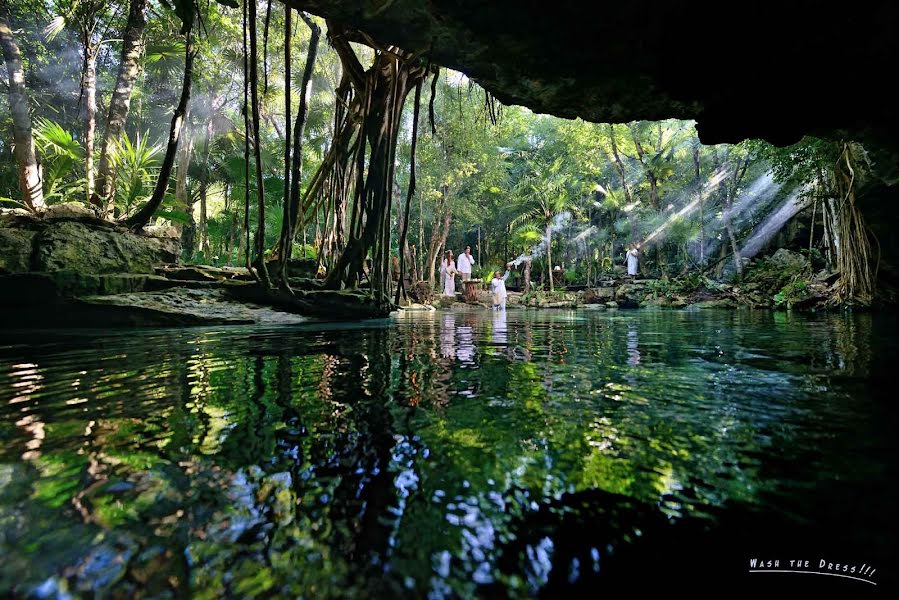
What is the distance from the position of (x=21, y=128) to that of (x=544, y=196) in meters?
18.7

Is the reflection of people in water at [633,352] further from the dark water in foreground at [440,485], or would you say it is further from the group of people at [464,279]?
the group of people at [464,279]

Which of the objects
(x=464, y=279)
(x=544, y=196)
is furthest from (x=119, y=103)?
(x=544, y=196)

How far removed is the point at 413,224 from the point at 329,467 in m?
24.4

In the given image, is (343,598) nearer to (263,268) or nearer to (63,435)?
(63,435)

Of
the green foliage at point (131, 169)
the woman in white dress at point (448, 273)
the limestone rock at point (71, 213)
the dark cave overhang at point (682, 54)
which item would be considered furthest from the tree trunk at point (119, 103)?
the woman in white dress at point (448, 273)

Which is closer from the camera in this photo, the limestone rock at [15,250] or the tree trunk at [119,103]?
the limestone rock at [15,250]

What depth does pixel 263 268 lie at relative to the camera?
3395 millimetres

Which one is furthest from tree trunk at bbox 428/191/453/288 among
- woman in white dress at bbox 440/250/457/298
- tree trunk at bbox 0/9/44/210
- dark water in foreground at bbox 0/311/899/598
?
dark water in foreground at bbox 0/311/899/598

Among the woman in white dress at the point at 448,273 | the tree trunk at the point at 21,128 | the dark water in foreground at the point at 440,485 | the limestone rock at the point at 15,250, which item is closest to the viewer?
the dark water in foreground at the point at 440,485

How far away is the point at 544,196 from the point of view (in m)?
21.3

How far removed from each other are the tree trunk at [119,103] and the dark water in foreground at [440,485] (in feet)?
21.2

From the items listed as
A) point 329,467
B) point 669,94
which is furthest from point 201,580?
point 669,94

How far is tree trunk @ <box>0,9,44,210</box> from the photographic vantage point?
6.29m

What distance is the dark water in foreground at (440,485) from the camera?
471mm
